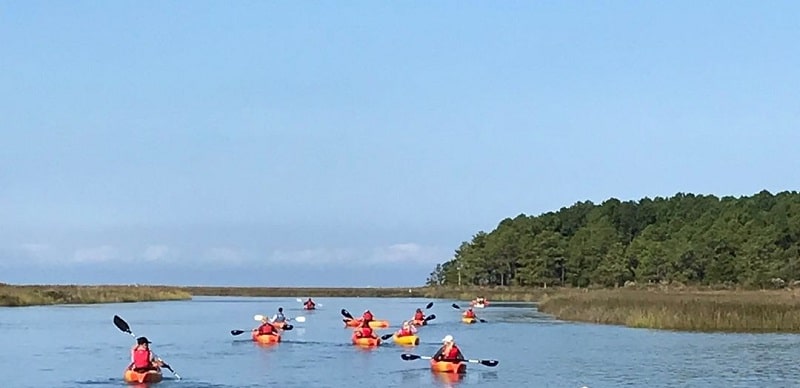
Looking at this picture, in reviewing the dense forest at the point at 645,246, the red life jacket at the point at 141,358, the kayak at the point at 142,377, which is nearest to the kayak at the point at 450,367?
the kayak at the point at 142,377

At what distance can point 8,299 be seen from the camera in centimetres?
7025

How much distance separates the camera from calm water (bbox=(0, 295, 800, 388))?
2786cm

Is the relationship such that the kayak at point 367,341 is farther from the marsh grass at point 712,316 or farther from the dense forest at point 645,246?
the dense forest at point 645,246

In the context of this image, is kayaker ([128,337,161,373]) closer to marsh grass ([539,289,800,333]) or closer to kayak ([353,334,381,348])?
kayak ([353,334,381,348])

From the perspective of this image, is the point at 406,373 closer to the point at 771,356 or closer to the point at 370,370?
the point at 370,370

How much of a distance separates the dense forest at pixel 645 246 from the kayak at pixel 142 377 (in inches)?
2452

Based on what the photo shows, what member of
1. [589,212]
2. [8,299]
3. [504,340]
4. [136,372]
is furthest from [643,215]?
[136,372]

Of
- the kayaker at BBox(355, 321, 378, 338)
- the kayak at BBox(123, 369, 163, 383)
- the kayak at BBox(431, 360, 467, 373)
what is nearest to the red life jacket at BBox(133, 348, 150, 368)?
the kayak at BBox(123, 369, 163, 383)

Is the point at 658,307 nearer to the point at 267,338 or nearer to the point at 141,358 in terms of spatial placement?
the point at 267,338

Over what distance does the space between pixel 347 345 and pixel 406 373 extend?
9.60 m

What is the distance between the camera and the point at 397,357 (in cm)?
3447

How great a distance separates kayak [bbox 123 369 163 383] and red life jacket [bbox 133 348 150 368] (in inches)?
7.2

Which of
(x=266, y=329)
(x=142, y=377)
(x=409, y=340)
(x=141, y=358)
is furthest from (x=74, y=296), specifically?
(x=142, y=377)

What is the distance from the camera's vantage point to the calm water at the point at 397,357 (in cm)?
2786
